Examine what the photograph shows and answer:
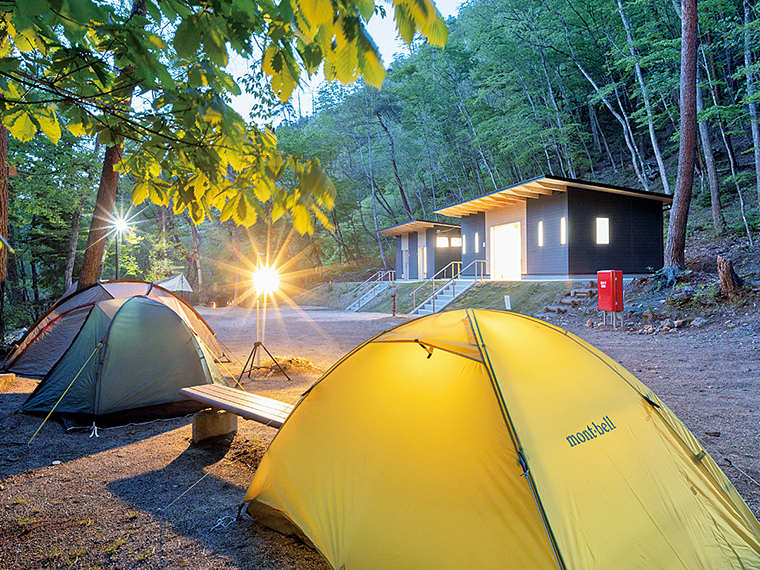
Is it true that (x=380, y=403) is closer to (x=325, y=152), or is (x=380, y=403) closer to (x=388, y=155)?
(x=325, y=152)

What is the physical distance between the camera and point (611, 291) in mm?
11539

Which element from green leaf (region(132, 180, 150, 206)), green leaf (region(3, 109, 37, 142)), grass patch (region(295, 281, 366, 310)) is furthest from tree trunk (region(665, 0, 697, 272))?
grass patch (region(295, 281, 366, 310))

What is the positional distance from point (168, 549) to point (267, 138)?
101 inches

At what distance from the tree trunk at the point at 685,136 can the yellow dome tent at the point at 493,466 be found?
1202 cm

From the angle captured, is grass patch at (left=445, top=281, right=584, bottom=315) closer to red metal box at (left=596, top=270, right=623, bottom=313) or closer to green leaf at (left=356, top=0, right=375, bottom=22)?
red metal box at (left=596, top=270, right=623, bottom=313)

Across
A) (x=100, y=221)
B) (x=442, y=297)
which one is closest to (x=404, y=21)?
(x=100, y=221)

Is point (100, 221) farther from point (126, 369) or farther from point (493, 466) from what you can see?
point (493, 466)

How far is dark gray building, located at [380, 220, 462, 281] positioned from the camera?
28.4 m

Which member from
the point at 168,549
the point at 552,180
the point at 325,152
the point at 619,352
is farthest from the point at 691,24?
the point at 325,152

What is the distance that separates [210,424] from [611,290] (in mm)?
10765

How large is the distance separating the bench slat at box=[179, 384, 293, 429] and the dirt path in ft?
1.76

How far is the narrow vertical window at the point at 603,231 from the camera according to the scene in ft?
61.4

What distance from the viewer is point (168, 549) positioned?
105 inches

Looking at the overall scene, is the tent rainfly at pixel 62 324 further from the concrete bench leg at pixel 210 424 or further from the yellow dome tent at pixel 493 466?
the yellow dome tent at pixel 493 466
